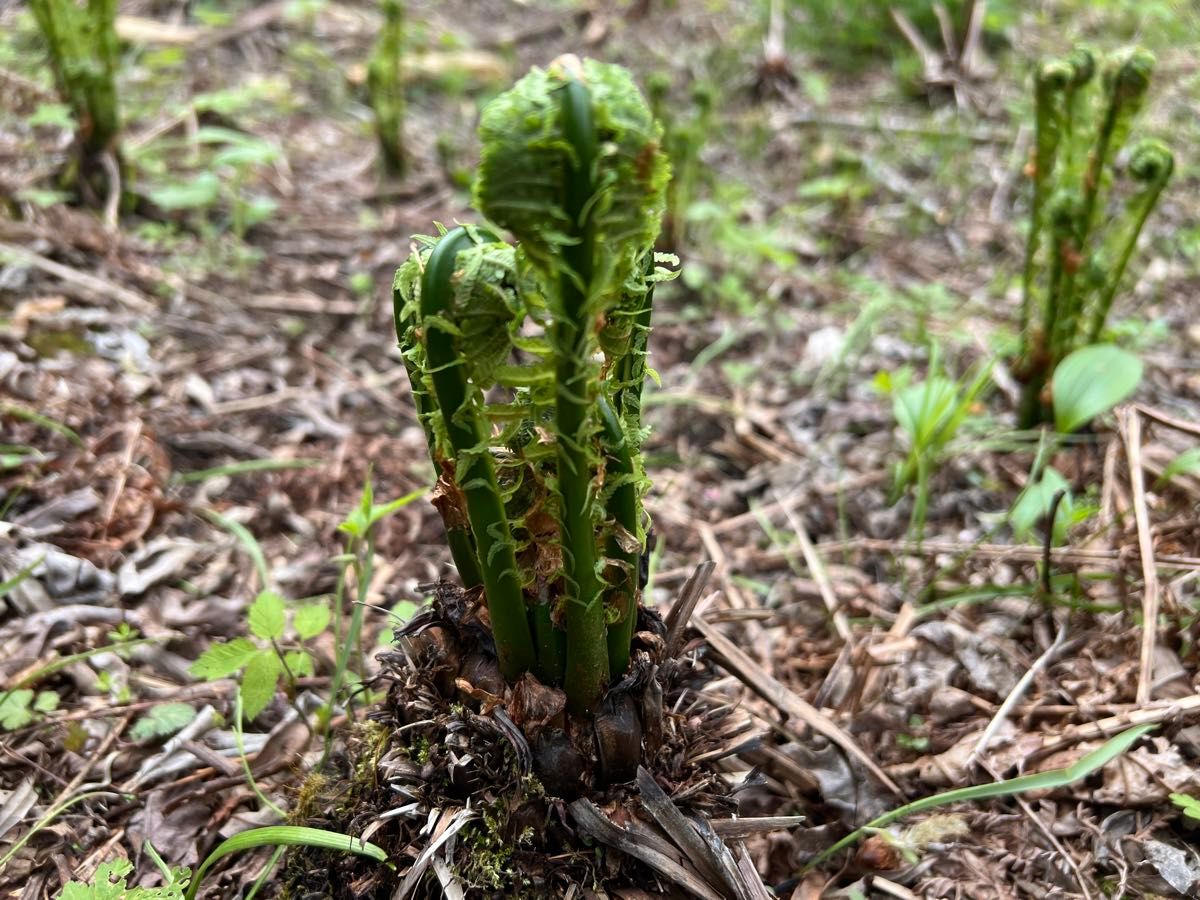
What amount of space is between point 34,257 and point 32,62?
6.56ft

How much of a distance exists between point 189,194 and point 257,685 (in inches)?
104

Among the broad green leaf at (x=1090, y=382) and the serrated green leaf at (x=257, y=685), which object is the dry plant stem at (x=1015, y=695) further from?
the serrated green leaf at (x=257, y=685)

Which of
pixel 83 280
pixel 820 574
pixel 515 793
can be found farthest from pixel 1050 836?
pixel 83 280

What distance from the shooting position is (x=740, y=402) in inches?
116

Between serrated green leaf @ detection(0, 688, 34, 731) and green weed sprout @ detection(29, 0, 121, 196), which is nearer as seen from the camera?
serrated green leaf @ detection(0, 688, 34, 731)

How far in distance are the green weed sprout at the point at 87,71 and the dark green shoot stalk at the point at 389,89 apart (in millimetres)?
1137

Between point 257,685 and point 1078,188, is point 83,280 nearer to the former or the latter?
point 257,685

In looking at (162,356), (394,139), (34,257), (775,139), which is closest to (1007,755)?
(162,356)

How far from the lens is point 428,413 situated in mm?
1056

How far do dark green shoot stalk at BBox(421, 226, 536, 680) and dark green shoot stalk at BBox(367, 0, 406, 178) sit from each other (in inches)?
141

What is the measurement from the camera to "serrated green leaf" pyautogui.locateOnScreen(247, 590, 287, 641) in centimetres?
142

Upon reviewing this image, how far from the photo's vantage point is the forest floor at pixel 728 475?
1.50 meters

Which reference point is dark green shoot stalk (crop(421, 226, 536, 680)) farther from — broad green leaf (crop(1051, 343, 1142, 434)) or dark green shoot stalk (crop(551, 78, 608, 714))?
broad green leaf (crop(1051, 343, 1142, 434))

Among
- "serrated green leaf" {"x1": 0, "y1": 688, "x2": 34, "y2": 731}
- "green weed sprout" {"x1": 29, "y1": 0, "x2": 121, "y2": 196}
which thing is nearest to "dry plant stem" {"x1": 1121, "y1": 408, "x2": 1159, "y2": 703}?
"serrated green leaf" {"x1": 0, "y1": 688, "x2": 34, "y2": 731}
